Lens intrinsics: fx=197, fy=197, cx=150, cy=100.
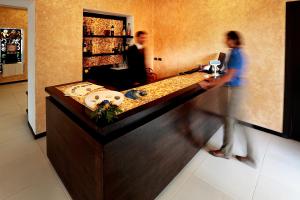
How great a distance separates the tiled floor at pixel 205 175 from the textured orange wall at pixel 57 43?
666 mm

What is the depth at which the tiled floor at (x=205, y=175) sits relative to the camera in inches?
88.6

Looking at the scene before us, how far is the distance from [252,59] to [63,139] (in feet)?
12.0

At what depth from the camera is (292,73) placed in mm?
3459

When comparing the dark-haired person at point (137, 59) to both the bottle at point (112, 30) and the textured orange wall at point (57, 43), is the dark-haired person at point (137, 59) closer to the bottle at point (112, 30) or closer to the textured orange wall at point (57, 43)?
the textured orange wall at point (57, 43)

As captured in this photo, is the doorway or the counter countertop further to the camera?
the doorway

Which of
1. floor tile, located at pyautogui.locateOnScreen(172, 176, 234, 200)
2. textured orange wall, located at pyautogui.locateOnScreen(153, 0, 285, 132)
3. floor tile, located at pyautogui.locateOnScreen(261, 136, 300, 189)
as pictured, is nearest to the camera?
floor tile, located at pyautogui.locateOnScreen(172, 176, 234, 200)

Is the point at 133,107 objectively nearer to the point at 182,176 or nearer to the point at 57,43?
the point at 182,176

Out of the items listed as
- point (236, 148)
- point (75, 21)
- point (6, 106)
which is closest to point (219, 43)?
point (236, 148)

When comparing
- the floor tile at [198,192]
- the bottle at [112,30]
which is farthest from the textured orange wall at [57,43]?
the floor tile at [198,192]

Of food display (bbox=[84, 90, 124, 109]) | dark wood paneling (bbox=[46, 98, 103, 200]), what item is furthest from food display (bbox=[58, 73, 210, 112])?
dark wood paneling (bbox=[46, 98, 103, 200])

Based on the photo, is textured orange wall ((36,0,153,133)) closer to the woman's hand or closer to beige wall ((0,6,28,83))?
the woman's hand

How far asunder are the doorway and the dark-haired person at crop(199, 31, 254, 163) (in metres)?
1.31

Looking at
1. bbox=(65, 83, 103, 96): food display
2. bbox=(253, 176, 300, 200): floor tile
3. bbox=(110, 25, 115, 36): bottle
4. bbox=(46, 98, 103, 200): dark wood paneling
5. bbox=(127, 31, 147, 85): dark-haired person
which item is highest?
bbox=(110, 25, 115, 36): bottle

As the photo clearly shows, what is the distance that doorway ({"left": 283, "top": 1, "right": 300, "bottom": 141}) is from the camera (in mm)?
3340
